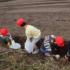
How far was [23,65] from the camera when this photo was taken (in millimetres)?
6020

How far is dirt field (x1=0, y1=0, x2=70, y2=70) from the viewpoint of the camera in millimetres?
6043

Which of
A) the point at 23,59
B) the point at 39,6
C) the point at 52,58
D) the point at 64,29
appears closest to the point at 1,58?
the point at 23,59

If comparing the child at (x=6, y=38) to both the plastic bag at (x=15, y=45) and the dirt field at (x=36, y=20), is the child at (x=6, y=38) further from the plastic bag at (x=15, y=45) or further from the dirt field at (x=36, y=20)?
the dirt field at (x=36, y=20)

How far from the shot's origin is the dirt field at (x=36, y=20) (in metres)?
6.04

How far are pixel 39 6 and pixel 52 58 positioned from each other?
72.2 inches

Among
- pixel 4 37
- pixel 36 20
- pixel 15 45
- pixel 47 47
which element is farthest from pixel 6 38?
pixel 36 20

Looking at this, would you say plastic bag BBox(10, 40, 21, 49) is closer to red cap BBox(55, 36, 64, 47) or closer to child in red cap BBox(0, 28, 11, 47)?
child in red cap BBox(0, 28, 11, 47)

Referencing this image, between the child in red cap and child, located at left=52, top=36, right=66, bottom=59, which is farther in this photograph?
the child in red cap

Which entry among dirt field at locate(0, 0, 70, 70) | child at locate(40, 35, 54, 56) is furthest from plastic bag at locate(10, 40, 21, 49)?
child at locate(40, 35, 54, 56)

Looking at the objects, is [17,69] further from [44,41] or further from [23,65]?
[44,41]

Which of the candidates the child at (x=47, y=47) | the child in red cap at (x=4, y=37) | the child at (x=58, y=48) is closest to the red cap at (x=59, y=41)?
the child at (x=58, y=48)

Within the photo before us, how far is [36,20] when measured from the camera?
24.1 feet

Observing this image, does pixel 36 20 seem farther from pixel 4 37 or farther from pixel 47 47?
pixel 47 47

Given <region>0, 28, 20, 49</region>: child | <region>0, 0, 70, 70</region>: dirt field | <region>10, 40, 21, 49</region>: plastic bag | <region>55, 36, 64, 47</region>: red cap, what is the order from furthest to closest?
<region>0, 28, 20, 49</region>: child < <region>10, 40, 21, 49</region>: plastic bag < <region>55, 36, 64, 47</region>: red cap < <region>0, 0, 70, 70</region>: dirt field
